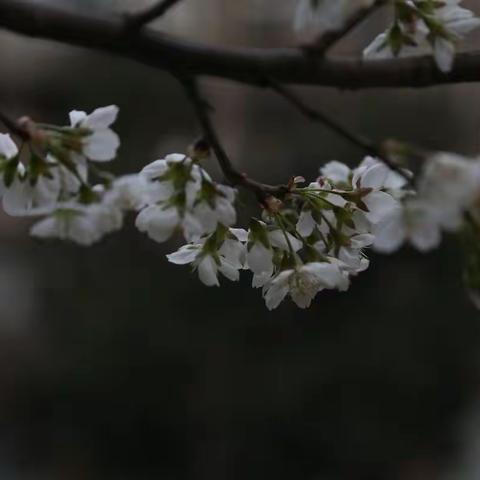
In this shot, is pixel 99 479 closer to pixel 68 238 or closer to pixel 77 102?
pixel 77 102

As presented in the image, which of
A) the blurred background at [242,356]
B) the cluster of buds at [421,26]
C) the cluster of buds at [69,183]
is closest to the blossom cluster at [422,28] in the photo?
the cluster of buds at [421,26]

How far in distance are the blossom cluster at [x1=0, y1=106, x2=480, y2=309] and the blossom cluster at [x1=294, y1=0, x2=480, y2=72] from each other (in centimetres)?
6

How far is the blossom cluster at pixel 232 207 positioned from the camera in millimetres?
387

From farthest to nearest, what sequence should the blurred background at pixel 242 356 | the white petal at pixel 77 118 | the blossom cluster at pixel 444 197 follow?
1. the blurred background at pixel 242 356
2. the white petal at pixel 77 118
3. the blossom cluster at pixel 444 197

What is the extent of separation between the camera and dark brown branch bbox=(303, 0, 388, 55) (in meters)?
0.39

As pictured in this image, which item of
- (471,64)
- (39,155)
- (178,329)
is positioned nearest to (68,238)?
(39,155)

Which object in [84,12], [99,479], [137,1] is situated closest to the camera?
[84,12]

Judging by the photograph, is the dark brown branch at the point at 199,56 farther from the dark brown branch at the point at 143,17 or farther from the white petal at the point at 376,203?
the white petal at the point at 376,203

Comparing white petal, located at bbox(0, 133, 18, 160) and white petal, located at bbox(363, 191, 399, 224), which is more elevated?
white petal, located at bbox(0, 133, 18, 160)

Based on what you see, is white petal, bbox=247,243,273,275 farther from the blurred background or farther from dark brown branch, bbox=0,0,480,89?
the blurred background

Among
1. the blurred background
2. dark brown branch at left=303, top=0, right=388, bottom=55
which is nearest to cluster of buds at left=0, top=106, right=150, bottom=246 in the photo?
dark brown branch at left=303, top=0, right=388, bottom=55

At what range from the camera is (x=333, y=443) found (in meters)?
2.93

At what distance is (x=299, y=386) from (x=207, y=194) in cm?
247

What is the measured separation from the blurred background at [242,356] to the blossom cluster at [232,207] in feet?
6.93
